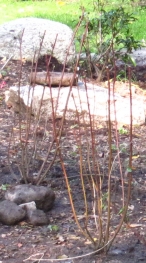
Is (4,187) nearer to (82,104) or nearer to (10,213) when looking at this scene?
(10,213)

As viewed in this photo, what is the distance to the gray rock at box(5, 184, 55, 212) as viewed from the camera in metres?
3.85

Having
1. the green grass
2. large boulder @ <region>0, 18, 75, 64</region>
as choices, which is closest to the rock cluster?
large boulder @ <region>0, 18, 75, 64</region>

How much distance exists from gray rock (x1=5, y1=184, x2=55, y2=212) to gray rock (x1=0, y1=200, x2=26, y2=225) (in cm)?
18

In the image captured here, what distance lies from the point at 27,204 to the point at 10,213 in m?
0.18

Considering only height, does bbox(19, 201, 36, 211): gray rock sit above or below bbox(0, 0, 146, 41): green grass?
below

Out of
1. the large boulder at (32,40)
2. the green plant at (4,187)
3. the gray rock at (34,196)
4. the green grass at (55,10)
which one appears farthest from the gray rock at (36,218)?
the green grass at (55,10)

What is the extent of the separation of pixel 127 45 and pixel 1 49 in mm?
1815

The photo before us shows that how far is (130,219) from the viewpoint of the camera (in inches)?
147

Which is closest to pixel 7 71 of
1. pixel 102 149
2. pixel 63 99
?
pixel 63 99

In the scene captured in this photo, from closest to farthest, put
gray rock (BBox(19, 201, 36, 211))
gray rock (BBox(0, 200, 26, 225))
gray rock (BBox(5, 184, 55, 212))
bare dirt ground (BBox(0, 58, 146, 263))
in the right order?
bare dirt ground (BBox(0, 58, 146, 263)) < gray rock (BBox(0, 200, 26, 225)) < gray rock (BBox(19, 201, 36, 211)) < gray rock (BBox(5, 184, 55, 212))

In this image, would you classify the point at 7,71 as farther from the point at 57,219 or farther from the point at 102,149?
the point at 57,219

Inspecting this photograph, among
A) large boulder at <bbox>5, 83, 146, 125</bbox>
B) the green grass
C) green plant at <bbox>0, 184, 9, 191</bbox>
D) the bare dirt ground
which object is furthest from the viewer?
the green grass

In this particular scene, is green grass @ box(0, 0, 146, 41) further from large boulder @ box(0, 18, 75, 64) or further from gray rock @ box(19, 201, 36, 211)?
gray rock @ box(19, 201, 36, 211)

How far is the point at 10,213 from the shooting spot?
3617mm
